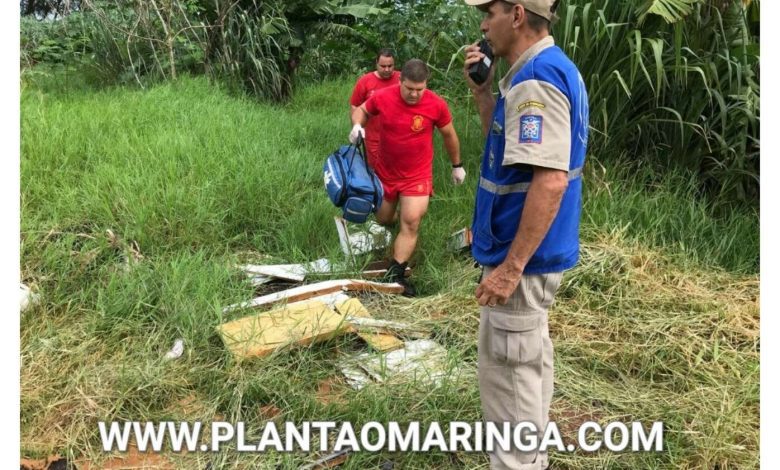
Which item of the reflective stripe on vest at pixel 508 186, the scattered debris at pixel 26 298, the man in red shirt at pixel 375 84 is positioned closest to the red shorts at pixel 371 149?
the man in red shirt at pixel 375 84

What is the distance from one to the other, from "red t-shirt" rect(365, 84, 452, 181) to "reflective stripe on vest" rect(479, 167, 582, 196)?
6.42 ft

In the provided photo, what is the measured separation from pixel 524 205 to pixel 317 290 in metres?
1.94

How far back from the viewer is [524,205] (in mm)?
1823

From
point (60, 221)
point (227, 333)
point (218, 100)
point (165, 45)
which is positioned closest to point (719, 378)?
point (227, 333)

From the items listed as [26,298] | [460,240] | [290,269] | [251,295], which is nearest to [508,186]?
[251,295]

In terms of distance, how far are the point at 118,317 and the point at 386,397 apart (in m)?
1.44

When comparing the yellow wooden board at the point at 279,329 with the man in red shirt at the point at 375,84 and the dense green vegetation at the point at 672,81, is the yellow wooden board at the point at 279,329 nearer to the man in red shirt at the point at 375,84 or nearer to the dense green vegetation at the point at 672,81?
the man in red shirt at the point at 375,84

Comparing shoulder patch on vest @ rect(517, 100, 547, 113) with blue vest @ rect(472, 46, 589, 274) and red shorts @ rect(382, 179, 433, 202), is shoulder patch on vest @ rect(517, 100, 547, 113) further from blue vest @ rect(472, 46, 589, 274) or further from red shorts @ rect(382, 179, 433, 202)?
red shorts @ rect(382, 179, 433, 202)

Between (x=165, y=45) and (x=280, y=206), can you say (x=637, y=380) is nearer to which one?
(x=280, y=206)

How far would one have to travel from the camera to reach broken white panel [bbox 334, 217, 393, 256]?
13.4 feet

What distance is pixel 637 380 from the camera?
300 cm

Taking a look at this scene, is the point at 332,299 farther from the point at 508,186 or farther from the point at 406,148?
the point at 508,186

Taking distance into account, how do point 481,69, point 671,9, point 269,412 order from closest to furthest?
point 481,69, point 269,412, point 671,9

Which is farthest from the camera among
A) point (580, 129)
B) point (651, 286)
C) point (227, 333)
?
point (651, 286)
